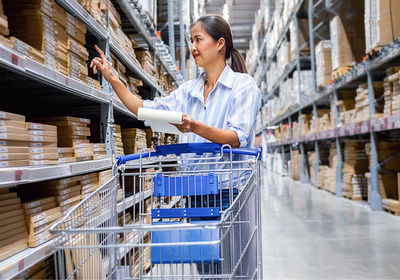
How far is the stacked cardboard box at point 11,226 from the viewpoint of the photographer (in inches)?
63.0

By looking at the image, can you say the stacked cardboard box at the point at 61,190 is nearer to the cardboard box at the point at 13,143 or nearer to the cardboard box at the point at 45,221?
the cardboard box at the point at 45,221

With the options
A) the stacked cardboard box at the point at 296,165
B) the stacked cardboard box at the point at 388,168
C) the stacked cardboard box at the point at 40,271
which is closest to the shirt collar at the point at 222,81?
the stacked cardboard box at the point at 40,271

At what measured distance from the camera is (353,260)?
Result: 310cm

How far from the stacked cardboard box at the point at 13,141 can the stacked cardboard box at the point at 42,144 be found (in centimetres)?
5

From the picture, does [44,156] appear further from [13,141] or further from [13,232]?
[13,232]

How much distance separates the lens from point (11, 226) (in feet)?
5.45

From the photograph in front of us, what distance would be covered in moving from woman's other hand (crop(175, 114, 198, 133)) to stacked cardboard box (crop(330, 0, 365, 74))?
19.3ft

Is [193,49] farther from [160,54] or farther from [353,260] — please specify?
[160,54]

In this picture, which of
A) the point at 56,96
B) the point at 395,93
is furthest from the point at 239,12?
the point at 56,96

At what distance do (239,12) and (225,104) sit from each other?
20652 mm

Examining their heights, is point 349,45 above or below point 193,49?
above

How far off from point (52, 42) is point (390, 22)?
166 inches

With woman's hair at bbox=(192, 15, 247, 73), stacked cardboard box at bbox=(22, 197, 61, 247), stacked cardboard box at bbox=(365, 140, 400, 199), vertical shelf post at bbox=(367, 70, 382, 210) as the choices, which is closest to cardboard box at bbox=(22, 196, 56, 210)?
stacked cardboard box at bbox=(22, 197, 61, 247)

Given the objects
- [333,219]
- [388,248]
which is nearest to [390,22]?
[333,219]
